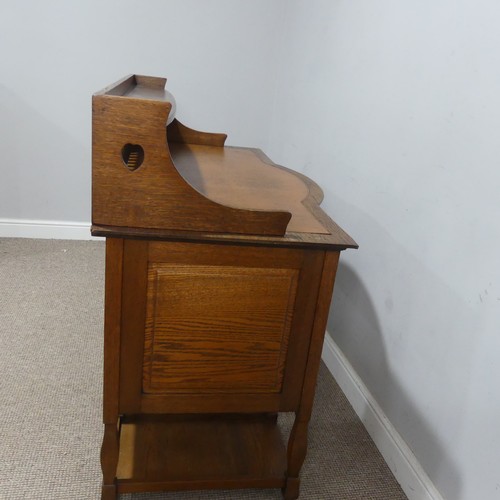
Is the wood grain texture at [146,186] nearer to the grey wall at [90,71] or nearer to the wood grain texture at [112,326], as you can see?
the wood grain texture at [112,326]

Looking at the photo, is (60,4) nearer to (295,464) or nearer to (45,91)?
(45,91)

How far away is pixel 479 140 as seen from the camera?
1199 millimetres

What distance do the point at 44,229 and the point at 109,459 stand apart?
2.04 meters

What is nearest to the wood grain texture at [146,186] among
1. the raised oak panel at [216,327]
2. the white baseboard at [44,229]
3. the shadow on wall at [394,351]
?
the raised oak panel at [216,327]

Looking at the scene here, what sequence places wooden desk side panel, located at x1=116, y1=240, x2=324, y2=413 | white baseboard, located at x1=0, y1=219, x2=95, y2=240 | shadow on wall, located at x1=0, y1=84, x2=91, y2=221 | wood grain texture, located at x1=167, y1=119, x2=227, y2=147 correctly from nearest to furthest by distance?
wooden desk side panel, located at x1=116, y1=240, x2=324, y2=413, wood grain texture, located at x1=167, y1=119, x2=227, y2=147, shadow on wall, located at x1=0, y1=84, x2=91, y2=221, white baseboard, located at x1=0, y1=219, x2=95, y2=240

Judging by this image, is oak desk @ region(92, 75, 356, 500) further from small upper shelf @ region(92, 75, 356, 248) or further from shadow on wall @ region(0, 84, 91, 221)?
shadow on wall @ region(0, 84, 91, 221)

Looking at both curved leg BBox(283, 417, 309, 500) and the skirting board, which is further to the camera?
the skirting board

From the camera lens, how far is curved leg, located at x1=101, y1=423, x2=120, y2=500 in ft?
3.91

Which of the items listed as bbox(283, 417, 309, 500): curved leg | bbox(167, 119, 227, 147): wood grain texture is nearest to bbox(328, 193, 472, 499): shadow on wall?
bbox(283, 417, 309, 500): curved leg

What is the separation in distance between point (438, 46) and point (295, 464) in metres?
1.16

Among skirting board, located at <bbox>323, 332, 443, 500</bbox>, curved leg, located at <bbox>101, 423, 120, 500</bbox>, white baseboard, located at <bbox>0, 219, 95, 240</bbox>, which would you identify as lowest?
white baseboard, located at <bbox>0, 219, 95, 240</bbox>

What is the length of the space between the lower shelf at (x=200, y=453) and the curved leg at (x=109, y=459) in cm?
3

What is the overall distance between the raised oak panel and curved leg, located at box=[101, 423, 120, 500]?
0.45 feet

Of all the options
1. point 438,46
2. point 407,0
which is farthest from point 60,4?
point 438,46
